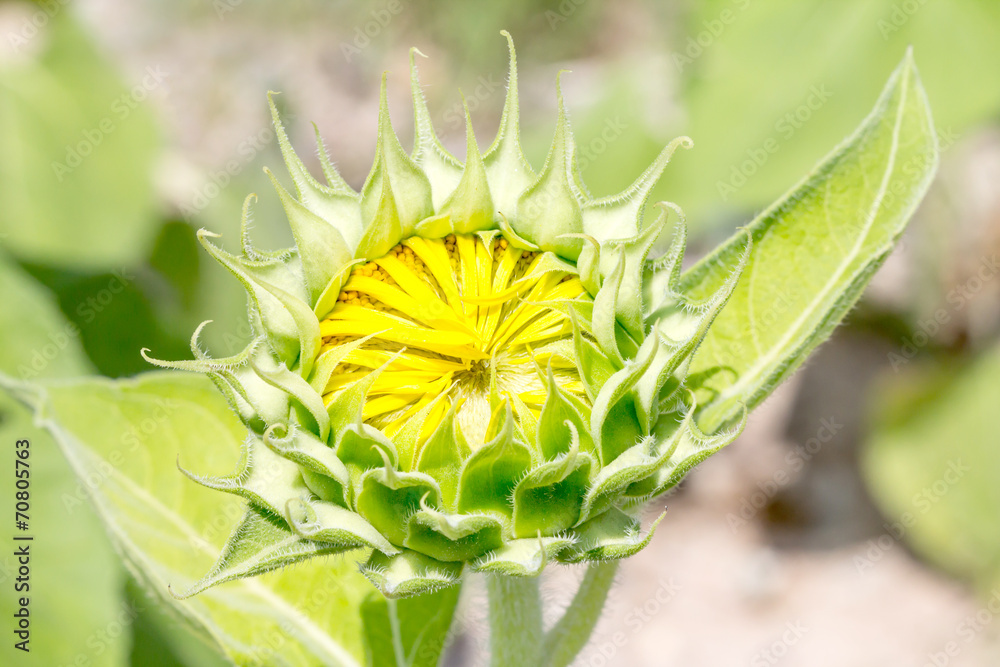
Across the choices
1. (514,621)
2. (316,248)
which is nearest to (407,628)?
(514,621)

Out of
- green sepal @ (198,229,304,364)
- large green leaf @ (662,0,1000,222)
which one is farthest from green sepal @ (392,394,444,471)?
large green leaf @ (662,0,1000,222)

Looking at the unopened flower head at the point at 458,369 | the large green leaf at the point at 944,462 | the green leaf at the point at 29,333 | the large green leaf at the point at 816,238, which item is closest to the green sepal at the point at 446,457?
the unopened flower head at the point at 458,369

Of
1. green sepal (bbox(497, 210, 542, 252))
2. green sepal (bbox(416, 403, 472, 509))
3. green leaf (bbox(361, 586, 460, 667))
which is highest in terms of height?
green sepal (bbox(497, 210, 542, 252))

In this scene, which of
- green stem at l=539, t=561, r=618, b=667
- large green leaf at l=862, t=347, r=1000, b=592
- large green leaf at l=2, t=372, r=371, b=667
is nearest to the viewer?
green stem at l=539, t=561, r=618, b=667

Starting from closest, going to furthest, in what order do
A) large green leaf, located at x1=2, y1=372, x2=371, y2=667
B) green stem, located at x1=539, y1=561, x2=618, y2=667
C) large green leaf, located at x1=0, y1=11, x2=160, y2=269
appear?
green stem, located at x1=539, y1=561, x2=618, y2=667 < large green leaf, located at x1=2, y1=372, x2=371, y2=667 < large green leaf, located at x1=0, y1=11, x2=160, y2=269

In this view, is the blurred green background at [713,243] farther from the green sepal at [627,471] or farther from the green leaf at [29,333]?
the green sepal at [627,471]

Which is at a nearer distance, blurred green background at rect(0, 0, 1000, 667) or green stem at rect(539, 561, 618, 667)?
green stem at rect(539, 561, 618, 667)

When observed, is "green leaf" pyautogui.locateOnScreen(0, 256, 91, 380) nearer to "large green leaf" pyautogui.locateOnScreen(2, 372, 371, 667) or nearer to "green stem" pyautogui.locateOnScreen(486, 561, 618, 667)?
"large green leaf" pyautogui.locateOnScreen(2, 372, 371, 667)

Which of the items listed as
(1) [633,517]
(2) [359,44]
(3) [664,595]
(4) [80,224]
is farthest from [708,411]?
(2) [359,44]
